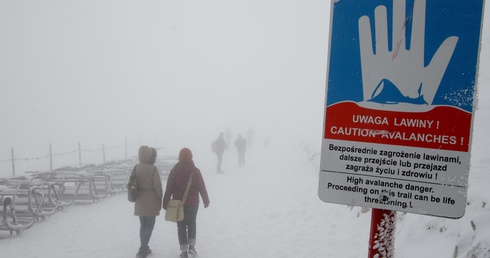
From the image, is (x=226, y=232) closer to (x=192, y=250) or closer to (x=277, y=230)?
(x=277, y=230)

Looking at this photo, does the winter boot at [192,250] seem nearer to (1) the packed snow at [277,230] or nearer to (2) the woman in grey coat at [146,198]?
(1) the packed snow at [277,230]

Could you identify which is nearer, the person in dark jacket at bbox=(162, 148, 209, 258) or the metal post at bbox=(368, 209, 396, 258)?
the metal post at bbox=(368, 209, 396, 258)

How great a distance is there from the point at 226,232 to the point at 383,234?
5.69 m

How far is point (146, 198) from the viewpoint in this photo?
551 cm

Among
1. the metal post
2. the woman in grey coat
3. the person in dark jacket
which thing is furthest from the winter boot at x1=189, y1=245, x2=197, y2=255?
the metal post

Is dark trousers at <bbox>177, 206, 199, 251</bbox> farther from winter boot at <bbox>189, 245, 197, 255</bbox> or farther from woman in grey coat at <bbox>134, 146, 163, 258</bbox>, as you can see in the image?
woman in grey coat at <bbox>134, 146, 163, 258</bbox>

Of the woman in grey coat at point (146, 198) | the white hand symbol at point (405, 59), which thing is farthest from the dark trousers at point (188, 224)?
the white hand symbol at point (405, 59)

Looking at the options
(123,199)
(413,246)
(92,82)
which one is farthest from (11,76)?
(413,246)

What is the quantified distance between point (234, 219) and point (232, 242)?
153 cm

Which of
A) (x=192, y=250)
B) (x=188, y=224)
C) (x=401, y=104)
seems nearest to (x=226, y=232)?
(x=192, y=250)

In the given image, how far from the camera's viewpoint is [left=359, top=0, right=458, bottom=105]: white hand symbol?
137 centimetres

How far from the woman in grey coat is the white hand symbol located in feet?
15.7

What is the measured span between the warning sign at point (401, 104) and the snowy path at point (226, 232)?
3.59m

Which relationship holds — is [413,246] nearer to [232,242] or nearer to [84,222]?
[232,242]
